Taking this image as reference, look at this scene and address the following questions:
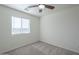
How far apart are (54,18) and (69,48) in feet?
6.56

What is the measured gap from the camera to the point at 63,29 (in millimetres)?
3578

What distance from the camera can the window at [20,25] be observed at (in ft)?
11.2

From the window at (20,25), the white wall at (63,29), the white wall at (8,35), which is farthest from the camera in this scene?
the window at (20,25)

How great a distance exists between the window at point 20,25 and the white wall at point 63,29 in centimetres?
142

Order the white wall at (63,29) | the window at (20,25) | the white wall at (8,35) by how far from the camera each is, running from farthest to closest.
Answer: the window at (20,25)
the white wall at (63,29)
the white wall at (8,35)

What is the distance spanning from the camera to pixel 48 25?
4.61 metres

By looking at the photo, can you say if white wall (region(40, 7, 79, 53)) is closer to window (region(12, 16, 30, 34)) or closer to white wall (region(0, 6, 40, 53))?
window (region(12, 16, 30, 34))

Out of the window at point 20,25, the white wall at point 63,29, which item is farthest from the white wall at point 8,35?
the white wall at point 63,29

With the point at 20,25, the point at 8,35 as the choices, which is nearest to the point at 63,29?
the point at 20,25

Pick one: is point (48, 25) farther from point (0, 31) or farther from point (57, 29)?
point (0, 31)

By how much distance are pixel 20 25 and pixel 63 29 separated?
2.55m

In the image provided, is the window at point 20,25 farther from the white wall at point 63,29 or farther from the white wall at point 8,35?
the white wall at point 63,29

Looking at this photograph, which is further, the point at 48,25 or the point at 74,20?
→ the point at 48,25
